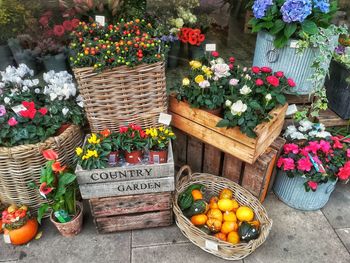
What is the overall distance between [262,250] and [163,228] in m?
0.70

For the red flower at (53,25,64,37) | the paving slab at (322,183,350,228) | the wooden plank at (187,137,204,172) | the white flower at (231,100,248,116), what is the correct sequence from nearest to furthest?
the white flower at (231,100,248,116) → the paving slab at (322,183,350,228) → the wooden plank at (187,137,204,172) → the red flower at (53,25,64,37)

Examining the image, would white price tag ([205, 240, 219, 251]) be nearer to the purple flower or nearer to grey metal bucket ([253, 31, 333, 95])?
grey metal bucket ([253, 31, 333, 95])

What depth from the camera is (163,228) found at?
2.16 m

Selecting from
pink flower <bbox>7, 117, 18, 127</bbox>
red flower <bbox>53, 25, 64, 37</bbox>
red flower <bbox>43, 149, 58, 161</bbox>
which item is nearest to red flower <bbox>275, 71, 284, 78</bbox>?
red flower <bbox>43, 149, 58, 161</bbox>

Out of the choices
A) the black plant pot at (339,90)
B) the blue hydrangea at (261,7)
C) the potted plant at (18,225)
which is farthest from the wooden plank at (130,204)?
the black plant pot at (339,90)

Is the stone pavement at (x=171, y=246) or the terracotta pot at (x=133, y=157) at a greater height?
the terracotta pot at (x=133, y=157)

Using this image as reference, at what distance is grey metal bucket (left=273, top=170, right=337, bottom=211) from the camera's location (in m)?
2.17

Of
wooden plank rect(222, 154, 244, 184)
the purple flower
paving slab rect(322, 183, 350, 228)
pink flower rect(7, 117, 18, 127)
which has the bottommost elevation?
paving slab rect(322, 183, 350, 228)

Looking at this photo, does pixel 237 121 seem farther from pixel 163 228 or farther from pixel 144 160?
pixel 163 228

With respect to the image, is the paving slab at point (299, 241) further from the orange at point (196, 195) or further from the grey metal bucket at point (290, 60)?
the grey metal bucket at point (290, 60)

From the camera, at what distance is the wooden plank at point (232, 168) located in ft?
7.23

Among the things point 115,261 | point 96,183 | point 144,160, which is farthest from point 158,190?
point 115,261

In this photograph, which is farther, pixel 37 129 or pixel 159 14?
pixel 159 14

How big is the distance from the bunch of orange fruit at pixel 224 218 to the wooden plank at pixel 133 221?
223 mm
